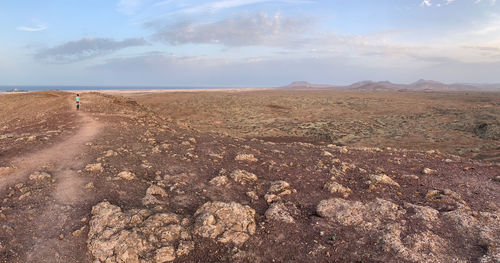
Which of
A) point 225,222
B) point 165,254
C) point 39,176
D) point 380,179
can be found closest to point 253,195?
point 225,222

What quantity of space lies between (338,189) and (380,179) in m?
1.58

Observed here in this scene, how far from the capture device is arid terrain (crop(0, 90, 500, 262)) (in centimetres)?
488

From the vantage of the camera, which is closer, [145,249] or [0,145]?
[145,249]

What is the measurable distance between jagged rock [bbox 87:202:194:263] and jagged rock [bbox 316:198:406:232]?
3.08 m

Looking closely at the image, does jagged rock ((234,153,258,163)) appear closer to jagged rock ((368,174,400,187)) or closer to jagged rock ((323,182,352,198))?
jagged rock ((323,182,352,198))

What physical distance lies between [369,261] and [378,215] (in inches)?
64.6

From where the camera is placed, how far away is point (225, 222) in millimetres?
5594

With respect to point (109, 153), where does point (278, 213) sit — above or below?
below

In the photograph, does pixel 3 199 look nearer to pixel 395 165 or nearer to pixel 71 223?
pixel 71 223

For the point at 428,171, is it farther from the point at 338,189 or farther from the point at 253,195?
the point at 253,195

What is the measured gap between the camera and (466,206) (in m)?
6.52

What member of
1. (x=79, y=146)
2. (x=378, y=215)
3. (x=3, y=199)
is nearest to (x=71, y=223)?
(x=3, y=199)

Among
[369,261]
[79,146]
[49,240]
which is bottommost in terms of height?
[369,261]

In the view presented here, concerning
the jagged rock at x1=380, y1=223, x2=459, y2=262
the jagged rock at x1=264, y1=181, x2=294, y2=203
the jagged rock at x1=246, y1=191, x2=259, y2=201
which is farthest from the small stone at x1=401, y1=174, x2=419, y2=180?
the jagged rock at x1=246, y1=191, x2=259, y2=201
